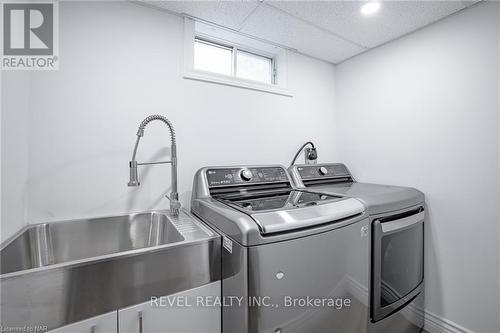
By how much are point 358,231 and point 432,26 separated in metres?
1.58

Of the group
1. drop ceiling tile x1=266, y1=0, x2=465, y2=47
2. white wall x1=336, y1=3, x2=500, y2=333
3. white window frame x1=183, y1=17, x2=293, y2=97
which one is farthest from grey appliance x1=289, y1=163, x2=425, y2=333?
drop ceiling tile x1=266, y1=0, x2=465, y2=47

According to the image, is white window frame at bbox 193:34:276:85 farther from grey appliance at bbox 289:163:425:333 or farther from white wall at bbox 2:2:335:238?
grey appliance at bbox 289:163:425:333

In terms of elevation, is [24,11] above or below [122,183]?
above

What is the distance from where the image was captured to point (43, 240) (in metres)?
1.09

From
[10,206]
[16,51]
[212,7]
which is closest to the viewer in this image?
[10,206]

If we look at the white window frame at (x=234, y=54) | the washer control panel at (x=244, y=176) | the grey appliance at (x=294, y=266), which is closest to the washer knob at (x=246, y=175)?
the washer control panel at (x=244, y=176)

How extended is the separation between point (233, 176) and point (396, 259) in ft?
3.72

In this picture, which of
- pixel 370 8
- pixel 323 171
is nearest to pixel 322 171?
pixel 323 171

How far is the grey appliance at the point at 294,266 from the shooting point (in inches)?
31.5

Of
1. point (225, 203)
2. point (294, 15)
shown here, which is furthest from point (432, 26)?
point (225, 203)

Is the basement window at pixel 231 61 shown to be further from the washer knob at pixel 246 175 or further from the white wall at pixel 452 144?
the white wall at pixel 452 144

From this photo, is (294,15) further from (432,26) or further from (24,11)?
(24,11)

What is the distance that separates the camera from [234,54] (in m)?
1.83

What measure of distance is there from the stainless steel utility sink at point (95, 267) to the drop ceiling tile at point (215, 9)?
4.36ft
